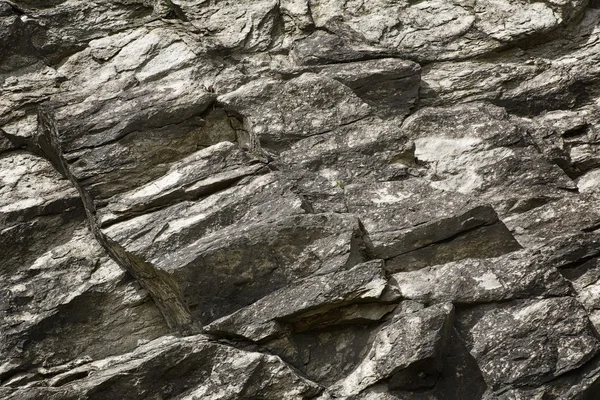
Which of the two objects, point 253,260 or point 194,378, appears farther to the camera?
point 253,260

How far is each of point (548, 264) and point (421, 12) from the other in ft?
27.1

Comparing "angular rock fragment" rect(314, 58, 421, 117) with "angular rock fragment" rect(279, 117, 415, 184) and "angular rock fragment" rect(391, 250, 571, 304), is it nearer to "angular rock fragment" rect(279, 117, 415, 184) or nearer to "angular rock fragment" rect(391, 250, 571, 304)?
"angular rock fragment" rect(279, 117, 415, 184)

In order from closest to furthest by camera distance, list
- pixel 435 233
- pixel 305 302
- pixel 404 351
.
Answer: pixel 404 351 < pixel 305 302 < pixel 435 233

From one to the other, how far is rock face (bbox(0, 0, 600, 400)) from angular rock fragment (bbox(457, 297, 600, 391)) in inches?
1.4

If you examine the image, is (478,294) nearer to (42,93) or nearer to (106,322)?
(106,322)

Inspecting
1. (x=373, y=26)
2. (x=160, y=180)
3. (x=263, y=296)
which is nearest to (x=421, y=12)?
(x=373, y=26)

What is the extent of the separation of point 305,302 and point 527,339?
3.60 m

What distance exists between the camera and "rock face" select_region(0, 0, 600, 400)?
487 inches

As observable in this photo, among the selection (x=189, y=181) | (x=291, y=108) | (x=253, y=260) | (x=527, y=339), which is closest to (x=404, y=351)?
(x=527, y=339)

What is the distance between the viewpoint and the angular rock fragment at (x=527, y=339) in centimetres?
1202

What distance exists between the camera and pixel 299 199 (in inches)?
554

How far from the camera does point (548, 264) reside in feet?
43.2

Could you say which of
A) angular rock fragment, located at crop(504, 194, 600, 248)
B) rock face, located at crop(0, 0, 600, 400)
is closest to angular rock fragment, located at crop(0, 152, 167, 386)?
rock face, located at crop(0, 0, 600, 400)

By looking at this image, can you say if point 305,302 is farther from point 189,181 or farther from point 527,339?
point 189,181
